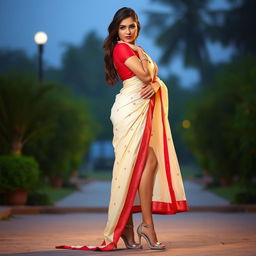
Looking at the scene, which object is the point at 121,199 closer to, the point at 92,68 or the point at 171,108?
the point at 171,108

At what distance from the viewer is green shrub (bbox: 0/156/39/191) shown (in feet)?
54.4

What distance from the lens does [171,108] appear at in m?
82.9

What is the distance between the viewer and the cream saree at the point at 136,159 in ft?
26.0

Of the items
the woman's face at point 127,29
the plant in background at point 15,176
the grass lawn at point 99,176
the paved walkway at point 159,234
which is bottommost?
the paved walkway at point 159,234

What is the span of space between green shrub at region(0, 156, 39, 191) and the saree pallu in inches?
340

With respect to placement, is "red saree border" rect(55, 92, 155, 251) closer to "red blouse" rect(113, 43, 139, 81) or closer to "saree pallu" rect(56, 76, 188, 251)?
"saree pallu" rect(56, 76, 188, 251)

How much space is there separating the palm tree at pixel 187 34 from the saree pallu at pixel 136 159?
54.6m

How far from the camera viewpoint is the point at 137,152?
7.97 metres

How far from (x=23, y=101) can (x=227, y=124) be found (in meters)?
8.88

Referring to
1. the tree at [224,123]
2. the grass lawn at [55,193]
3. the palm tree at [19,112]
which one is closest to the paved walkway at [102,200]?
the grass lawn at [55,193]

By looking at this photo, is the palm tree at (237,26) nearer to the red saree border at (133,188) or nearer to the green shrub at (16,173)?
the green shrub at (16,173)

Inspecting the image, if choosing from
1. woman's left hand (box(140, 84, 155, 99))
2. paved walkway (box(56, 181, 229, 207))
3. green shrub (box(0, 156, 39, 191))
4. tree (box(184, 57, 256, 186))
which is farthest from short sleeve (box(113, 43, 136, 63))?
tree (box(184, 57, 256, 186))

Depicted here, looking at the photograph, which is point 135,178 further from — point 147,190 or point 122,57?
point 122,57

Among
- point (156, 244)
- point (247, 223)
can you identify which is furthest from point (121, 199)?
point (247, 223)
